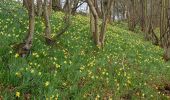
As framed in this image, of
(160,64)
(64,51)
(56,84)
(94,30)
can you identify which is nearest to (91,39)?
(94,30)

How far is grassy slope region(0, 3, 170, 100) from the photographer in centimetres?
625

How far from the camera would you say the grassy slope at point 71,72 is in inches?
246

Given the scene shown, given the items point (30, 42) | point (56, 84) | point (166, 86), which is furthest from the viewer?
point (166, 86)

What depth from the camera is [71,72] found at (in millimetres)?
7781

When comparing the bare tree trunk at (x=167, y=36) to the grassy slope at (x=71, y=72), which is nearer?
the grassy slope at (x=71, y=72)

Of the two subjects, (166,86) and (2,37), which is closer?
(2,37)

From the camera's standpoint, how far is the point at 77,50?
1016 cm

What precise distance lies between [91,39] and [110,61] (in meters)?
3.03

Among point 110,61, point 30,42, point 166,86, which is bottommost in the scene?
point 166,86

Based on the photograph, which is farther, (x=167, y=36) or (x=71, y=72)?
(x=167, y=36)

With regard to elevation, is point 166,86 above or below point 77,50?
below

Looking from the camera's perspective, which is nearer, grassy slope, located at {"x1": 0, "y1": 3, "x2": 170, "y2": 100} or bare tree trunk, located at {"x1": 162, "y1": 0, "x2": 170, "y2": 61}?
grassy slope, located at {"x1": 0, "y1": 3, "x2": 170, "y2": 100}

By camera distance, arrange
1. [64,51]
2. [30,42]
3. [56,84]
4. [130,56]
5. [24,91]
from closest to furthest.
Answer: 1. [24,91]
2. [56,84]
3. [30,42]
4. [64,51]
5. [130,56]

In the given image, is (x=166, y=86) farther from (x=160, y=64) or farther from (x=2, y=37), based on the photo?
(x=2, y=37)
